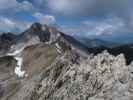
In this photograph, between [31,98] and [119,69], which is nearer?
[119,69]

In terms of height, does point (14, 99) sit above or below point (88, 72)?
below

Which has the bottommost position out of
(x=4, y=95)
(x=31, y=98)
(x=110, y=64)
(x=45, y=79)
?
(x=4, y=95)

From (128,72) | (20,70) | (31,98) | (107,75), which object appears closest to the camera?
(128,72)

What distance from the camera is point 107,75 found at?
168 feet

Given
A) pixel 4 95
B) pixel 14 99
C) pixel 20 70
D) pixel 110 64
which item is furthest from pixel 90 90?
pixel 20 70

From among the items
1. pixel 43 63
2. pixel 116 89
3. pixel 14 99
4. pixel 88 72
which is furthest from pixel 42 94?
pixel 43 63

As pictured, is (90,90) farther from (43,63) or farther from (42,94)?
(43,63)

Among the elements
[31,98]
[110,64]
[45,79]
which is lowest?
[31,98]

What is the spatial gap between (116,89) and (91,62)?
79.4 ft

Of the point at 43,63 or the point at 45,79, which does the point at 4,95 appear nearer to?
the point at 43,63

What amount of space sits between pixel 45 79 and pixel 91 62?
13.7 metres

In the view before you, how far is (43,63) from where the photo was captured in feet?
470

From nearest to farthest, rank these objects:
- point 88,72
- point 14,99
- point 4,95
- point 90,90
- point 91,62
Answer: point 90,90 < point 88,72 < point 91,62 < point 14,99 < point 4,95

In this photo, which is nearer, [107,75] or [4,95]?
[107,75]
